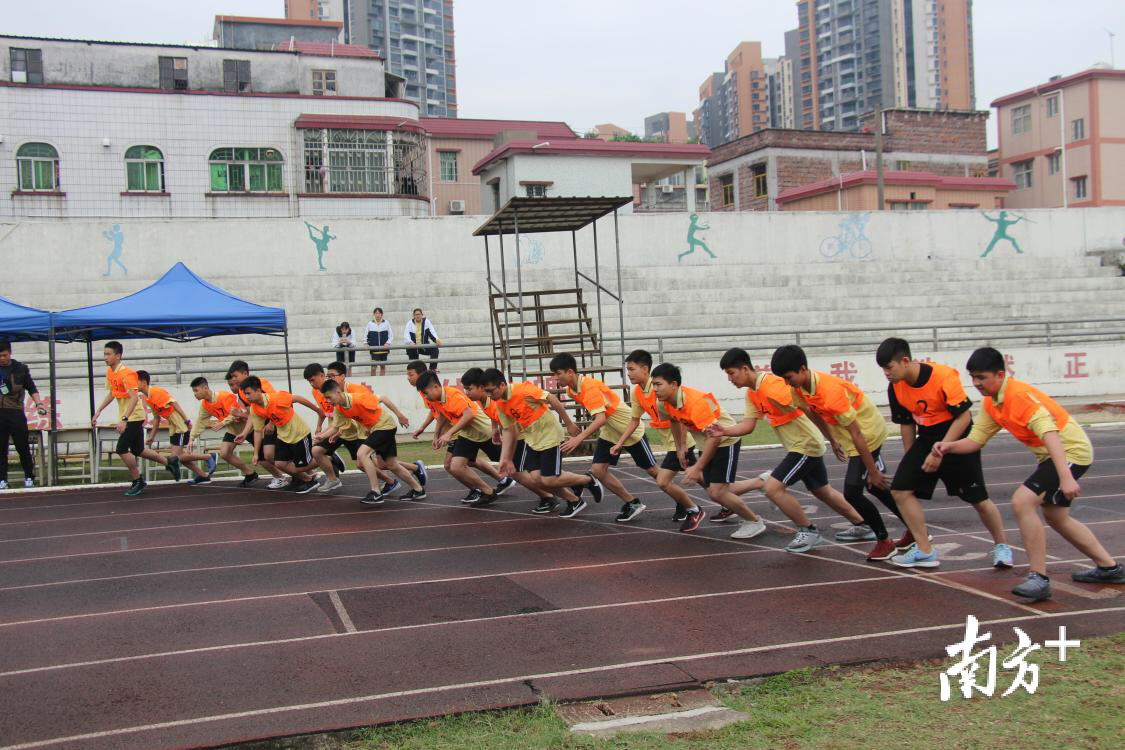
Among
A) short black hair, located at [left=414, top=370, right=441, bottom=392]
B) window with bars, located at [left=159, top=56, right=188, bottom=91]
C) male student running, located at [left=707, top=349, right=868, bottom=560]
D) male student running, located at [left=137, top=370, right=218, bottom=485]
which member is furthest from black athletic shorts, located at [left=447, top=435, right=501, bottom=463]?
window with bars, located at [left=159, top=56, right=188, bottom=91]

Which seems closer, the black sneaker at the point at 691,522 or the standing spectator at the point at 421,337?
the black sneaker at the point at 691,522

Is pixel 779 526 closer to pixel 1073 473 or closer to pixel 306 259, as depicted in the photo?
pixel 1073 473

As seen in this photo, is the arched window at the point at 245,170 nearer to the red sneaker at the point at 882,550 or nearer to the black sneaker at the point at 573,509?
the black sneaker at the point at 573,509

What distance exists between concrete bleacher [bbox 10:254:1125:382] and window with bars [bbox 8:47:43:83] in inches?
632

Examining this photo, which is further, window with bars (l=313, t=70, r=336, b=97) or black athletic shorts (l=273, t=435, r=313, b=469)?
window with bars (l=313, t=70, r=336, b=97)

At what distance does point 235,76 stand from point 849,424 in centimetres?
3408

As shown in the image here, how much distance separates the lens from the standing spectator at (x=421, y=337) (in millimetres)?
18438

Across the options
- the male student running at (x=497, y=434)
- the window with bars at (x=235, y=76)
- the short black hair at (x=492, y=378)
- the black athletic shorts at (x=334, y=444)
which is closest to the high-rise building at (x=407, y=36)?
the window with bars at (x=235, y=76)

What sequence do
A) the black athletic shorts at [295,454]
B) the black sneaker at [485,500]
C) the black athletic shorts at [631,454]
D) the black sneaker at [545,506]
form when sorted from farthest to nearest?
the black athletic shorts at [295,454] < the black sneaker at [485,500] < the black sneaker at [545,506] < the black athletic shorts at [631,454]

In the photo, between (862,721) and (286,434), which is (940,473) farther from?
(286,434)

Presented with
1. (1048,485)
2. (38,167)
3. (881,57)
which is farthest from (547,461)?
(881,57)

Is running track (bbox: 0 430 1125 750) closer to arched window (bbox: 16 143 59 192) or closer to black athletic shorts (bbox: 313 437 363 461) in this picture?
black athletic shorts (bbox: 313 437 363 461)

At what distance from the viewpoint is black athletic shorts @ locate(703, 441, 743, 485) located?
28.6 ft

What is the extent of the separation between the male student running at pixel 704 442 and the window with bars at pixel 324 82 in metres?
32.5
